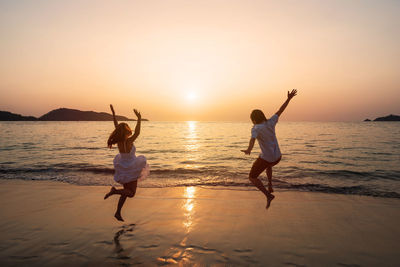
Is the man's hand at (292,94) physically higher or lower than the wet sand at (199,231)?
higher

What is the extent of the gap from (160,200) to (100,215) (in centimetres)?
190

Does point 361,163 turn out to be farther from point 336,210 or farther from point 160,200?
point 160,200

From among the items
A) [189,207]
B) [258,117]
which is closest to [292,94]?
[258,117]

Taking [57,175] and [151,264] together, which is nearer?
[151,264]

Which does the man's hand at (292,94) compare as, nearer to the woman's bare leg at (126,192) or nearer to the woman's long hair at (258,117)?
the woman's long hair at (258,117)

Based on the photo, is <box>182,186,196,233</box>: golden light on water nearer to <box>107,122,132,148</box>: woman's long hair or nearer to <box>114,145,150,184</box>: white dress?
<box>114,145,150,184</box>: white dress

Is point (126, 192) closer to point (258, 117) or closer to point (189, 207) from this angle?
point (189, 207)

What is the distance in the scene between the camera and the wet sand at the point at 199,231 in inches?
159

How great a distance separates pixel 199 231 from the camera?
5.11 m

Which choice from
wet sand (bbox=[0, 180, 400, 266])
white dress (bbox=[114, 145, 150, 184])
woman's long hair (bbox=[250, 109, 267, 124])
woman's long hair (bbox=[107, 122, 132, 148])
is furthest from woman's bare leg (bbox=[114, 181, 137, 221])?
woman's long hair (bbox=[250, 109, 267, 124])

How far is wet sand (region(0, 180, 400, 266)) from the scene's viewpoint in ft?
13.3

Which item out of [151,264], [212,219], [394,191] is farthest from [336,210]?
[151,264]

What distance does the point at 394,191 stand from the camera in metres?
9.23

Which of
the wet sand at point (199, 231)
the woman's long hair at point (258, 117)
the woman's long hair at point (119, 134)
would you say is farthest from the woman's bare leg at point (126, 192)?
the woman's long hair at point (258, 117)
